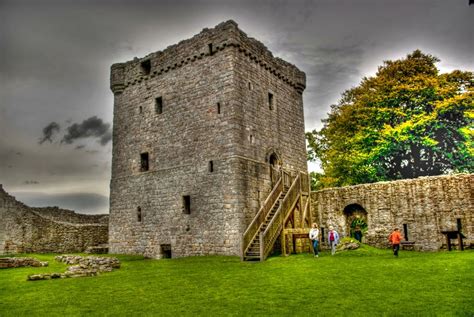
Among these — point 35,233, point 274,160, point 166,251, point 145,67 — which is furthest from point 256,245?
point 35,233

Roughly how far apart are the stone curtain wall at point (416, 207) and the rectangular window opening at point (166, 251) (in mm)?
8462

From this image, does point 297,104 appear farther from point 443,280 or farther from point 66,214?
point 66,214

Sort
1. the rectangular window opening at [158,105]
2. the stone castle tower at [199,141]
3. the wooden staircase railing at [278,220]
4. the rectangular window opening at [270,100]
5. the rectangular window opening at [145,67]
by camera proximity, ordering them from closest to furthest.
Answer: the wooden staircase railing at [278,220]
the stone castle tower at [199,141]
the rectangular window opening at [270,100]
the rectangular window opening at [158,105]
the rectangular window opening at [145,67]

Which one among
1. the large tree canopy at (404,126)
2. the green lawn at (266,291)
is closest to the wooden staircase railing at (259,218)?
the green lawn at (266,291)

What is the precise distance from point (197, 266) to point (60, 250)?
11.5 meters

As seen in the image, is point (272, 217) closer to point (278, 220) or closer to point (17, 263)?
point (278, 220)

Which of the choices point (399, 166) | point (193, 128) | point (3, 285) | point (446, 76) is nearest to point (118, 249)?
point (193, 128)

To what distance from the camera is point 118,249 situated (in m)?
20.8

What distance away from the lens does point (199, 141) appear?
60.3 ft

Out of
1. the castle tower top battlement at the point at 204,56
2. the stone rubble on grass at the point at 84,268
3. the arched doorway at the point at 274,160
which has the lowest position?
the stone rubble on grass at the point at 84,268

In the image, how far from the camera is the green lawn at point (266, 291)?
23.7ft

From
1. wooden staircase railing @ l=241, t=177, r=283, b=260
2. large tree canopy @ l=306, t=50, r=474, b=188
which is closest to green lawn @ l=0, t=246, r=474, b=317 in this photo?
wooden staircase railing @ l=241, t=177, r=283, b=260

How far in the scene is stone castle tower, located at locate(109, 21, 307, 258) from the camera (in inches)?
683

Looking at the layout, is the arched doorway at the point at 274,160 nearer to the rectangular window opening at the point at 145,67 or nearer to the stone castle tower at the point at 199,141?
the stone castle tower at the point at 199,141
